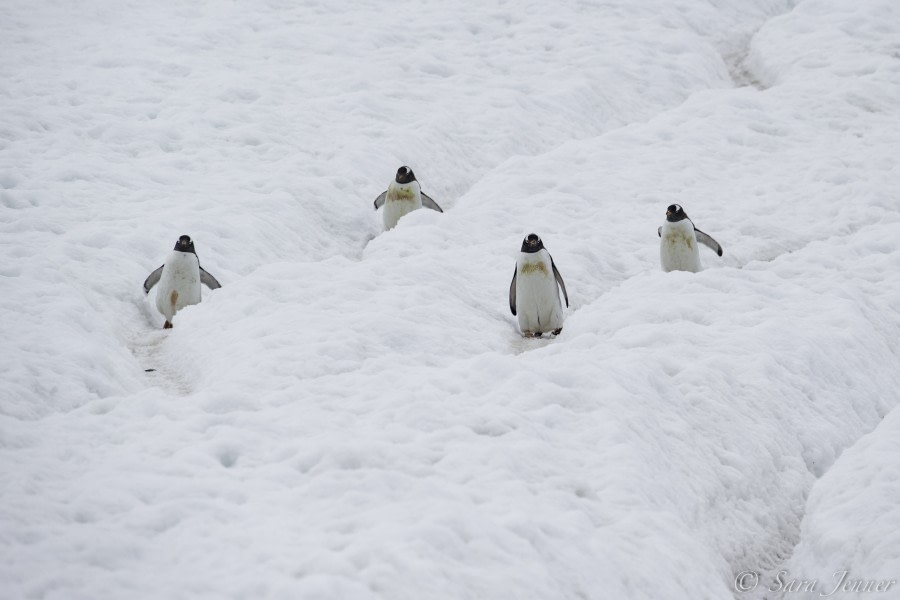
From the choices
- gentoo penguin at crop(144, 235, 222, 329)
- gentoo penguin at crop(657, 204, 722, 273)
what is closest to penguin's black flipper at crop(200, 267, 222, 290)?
gentoo penguin at crop(144, 235, 222, 329)

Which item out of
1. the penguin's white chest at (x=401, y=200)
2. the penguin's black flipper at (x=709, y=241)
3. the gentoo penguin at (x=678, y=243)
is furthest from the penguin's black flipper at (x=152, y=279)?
the penguin's black flipper at (x=709, y=241)

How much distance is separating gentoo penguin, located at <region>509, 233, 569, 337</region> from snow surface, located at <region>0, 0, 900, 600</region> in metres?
0.37

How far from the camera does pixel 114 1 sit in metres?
21.4

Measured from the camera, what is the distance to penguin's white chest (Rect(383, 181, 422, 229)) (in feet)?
43.2

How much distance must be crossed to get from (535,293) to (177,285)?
3651 mm

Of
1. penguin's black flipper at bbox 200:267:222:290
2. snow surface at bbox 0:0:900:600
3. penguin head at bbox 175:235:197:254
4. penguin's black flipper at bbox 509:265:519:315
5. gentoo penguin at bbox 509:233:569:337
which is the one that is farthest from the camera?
penguin's black flipper at bbox 200:267:222:290

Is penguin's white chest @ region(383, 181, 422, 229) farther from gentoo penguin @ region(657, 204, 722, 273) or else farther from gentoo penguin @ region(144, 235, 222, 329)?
gentoo penguin @ region(144, 235, 222, 329)

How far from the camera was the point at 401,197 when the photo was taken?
1319 cm

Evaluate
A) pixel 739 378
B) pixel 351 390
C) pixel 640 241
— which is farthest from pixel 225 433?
pixel 640 241

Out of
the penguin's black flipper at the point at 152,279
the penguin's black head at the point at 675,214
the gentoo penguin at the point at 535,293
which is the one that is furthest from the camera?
the penguin's black head at the point at 675,214

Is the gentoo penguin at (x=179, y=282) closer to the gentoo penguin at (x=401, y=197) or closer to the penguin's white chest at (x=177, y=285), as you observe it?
the penguin's white chest at (x=177, y=285)

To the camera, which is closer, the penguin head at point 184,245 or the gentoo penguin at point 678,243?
the penguin head at point 184,245

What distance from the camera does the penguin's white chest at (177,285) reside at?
9.81m

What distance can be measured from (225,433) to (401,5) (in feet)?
59.4
